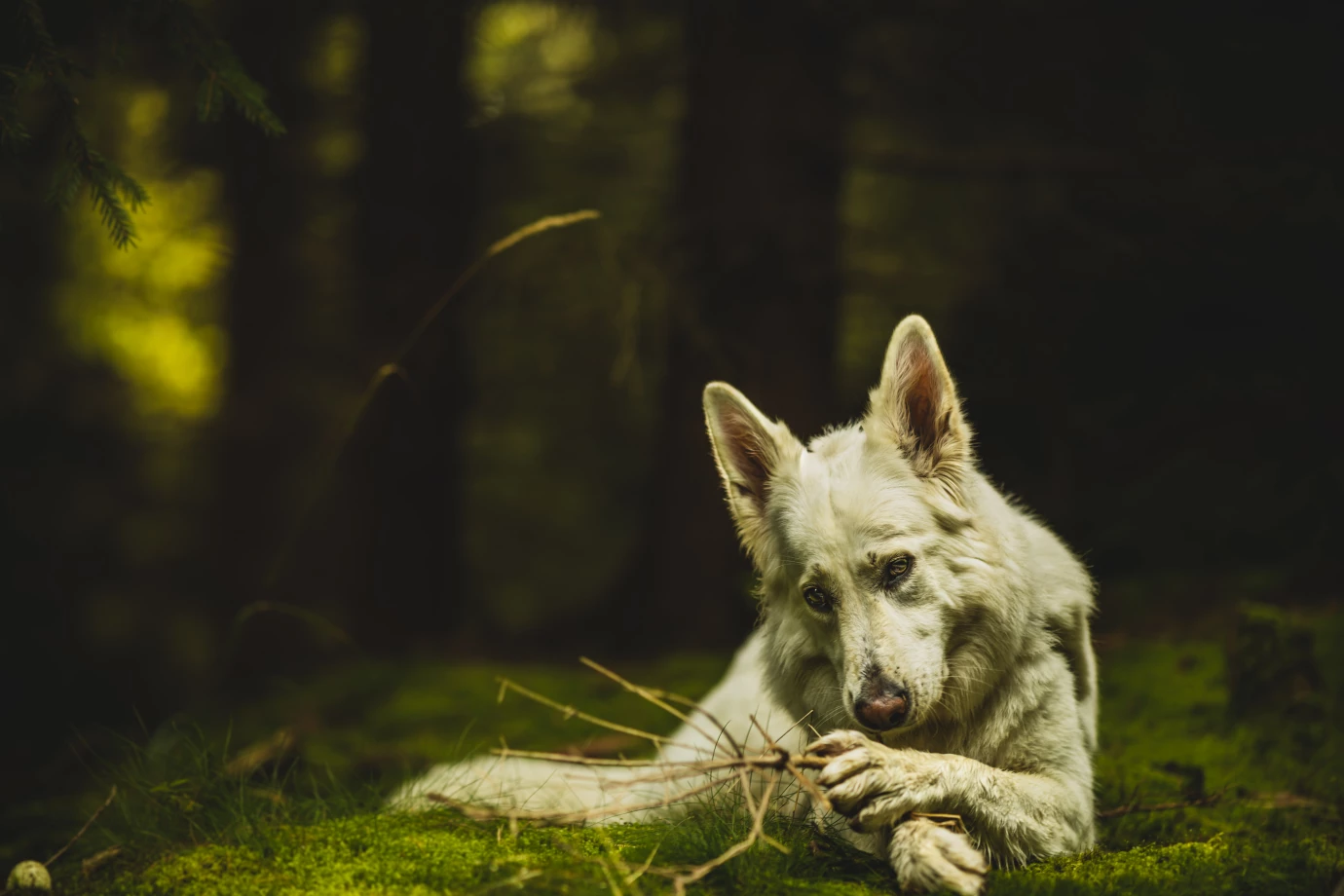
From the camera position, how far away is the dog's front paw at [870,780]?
2.65 meters

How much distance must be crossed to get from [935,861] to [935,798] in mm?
215

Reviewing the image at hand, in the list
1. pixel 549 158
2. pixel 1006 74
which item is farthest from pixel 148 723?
pixel 1006 74

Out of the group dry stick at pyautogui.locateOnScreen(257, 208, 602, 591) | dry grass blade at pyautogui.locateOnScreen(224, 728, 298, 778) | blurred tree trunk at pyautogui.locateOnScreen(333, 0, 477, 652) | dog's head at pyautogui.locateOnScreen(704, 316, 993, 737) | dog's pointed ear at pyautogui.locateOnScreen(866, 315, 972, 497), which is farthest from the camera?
blurred tree trunk at pyautogui.locateOnScreen(333, 0, 477, 652)

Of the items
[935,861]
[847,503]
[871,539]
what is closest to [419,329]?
[847,503]

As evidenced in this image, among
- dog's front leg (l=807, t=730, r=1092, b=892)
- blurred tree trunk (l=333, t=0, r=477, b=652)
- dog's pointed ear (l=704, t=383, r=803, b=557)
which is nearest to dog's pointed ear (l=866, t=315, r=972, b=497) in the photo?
dog's pointed ear (l=704, t=383, r=803, b=557)

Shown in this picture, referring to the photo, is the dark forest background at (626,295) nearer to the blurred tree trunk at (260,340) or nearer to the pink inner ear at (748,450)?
the blurred tree trunk at (260,340)

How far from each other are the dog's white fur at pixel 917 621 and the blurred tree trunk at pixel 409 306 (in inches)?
218

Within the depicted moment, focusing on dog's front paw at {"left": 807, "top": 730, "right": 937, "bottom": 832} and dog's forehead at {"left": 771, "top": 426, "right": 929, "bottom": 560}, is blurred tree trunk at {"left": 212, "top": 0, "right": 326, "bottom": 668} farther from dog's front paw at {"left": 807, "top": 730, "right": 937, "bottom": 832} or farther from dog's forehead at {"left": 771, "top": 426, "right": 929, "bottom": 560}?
dog's front paw at {"left": 807, "top": 730, "right": 937, "bottom": 832}

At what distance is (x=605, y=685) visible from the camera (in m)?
6.71

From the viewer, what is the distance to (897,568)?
315 cm

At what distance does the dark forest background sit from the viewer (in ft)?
21.4

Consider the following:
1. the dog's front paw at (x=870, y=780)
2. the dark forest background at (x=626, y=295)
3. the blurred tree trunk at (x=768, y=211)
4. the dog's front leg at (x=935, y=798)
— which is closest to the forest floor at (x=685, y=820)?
the dog's front leg at (x=935, y=798)

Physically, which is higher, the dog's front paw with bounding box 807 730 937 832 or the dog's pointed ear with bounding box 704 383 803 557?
the dog's pointed ear with bounding box 704 383 803 557

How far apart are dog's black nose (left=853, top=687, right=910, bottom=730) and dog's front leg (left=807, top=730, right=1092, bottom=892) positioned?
85 millimetres
